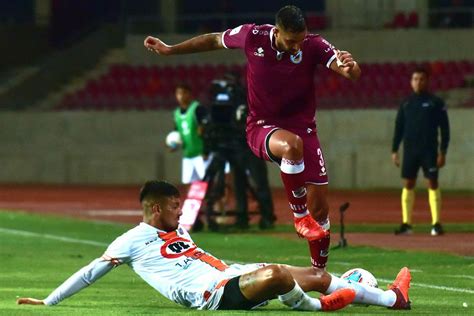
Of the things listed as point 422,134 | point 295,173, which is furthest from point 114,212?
point 295,173

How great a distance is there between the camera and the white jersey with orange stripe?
34.4 feet

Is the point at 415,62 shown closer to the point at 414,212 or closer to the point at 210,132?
the point at 414,212

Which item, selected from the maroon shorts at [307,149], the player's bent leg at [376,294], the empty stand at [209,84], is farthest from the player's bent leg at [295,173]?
the empty stand at [209,84]

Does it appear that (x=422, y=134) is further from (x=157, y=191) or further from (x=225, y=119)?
(x=157, y=191)

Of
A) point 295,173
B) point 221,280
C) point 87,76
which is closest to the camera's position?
point 221,280

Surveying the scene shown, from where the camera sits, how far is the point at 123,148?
3581 centimetres

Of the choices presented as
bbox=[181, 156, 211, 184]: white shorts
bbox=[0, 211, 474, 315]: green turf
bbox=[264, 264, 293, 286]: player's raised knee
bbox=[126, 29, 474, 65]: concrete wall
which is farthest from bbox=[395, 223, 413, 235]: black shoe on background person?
bbox=[126, 29, 474, 65]: concrete wall

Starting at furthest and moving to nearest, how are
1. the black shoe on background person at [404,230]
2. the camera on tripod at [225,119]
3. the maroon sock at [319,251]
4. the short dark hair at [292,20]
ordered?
the camera on tripod at [225,119]
the black shoe on background person at [404,230]
the maroon sock at [319,251]
the short dark hair at [292,20]

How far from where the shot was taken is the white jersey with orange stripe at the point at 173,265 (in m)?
10.5

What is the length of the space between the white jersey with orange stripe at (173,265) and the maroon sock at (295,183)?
1344 mm

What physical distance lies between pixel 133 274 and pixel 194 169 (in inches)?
286

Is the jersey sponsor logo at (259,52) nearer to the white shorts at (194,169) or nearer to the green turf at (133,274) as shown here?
the green turf at (133,274)

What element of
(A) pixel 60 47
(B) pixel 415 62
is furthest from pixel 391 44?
(A) pixel 60 47

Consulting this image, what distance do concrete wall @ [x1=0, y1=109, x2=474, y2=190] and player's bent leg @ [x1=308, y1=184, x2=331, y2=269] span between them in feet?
67.1
